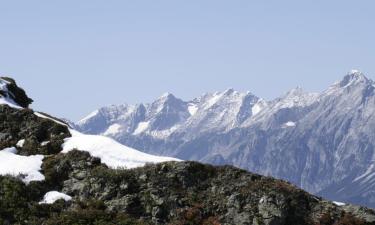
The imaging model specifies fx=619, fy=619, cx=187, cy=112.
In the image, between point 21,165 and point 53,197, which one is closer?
point 53,197

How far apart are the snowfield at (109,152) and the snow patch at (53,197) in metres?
4.03

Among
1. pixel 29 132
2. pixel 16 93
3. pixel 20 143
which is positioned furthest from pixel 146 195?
pixel 16 93

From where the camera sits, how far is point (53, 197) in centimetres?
3494

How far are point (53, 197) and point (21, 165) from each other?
4.61m

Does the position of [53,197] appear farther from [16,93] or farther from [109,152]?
[16,93]

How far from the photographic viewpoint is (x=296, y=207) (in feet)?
113

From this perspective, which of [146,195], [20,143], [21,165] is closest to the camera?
[146,195]

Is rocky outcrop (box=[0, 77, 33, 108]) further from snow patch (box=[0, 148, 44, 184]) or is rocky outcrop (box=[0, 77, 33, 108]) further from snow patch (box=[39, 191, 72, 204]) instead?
snow patch (box=[39, 191, 72, 204])

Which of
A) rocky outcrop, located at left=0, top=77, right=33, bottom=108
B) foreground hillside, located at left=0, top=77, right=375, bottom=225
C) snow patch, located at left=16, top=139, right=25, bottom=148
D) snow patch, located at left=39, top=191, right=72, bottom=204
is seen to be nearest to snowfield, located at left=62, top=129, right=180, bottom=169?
foreground hillside, located at left=0, top=77, right=375, bottom=225

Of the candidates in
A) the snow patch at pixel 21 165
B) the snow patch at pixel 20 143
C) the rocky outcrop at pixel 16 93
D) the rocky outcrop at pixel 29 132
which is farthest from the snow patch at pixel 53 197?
the rocky outcrop at pixel 16 93

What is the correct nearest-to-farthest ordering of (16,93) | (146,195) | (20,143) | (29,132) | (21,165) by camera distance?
(146,195), (21,165), (20,143), (29,132), (16,93)

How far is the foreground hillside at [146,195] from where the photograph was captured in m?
33.2

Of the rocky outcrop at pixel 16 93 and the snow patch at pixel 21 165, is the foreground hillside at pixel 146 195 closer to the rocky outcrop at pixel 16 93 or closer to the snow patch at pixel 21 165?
the snow patch at pixel 21 165

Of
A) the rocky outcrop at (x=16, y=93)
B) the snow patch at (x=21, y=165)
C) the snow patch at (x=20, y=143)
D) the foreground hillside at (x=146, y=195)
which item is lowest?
the foreground hillside at (x=146, y=195)
